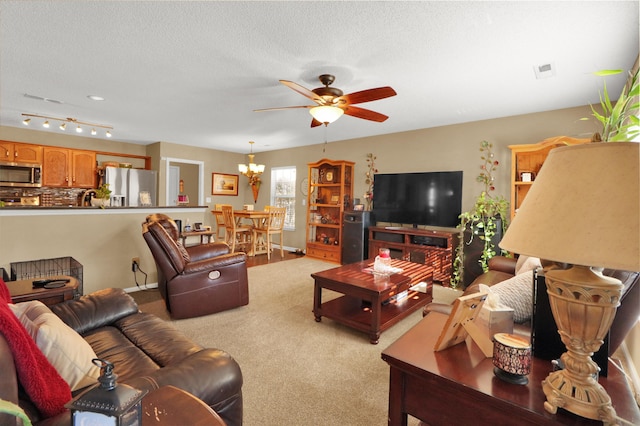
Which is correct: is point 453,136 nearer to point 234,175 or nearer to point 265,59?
point 265,59

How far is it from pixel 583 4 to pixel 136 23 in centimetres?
297

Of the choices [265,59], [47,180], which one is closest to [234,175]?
[47,180]

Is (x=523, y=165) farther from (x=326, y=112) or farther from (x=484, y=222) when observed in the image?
(x=326, y=112)

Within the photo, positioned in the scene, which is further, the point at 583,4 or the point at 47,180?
the point at 47,180

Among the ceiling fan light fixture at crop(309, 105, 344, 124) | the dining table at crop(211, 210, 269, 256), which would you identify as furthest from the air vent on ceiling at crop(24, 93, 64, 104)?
the ceiling fan light fixture at crop(309, 105, 344, 124)

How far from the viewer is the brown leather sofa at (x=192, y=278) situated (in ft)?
9.39

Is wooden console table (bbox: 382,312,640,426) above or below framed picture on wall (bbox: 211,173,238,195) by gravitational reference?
below

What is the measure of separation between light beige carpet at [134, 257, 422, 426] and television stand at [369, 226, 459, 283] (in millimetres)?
1376

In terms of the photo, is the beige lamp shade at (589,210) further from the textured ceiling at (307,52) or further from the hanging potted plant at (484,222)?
the hanging potted plant at (484,222)

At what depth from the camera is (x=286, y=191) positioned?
7383 mm

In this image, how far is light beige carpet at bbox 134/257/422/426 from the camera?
1732mm

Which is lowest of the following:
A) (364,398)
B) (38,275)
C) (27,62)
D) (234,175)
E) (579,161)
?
(364,398)

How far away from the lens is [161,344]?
1617mm

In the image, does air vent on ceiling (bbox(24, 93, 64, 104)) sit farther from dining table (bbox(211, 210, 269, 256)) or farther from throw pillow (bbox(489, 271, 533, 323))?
throw pillow (bbox(489, 271, 533, 323))
